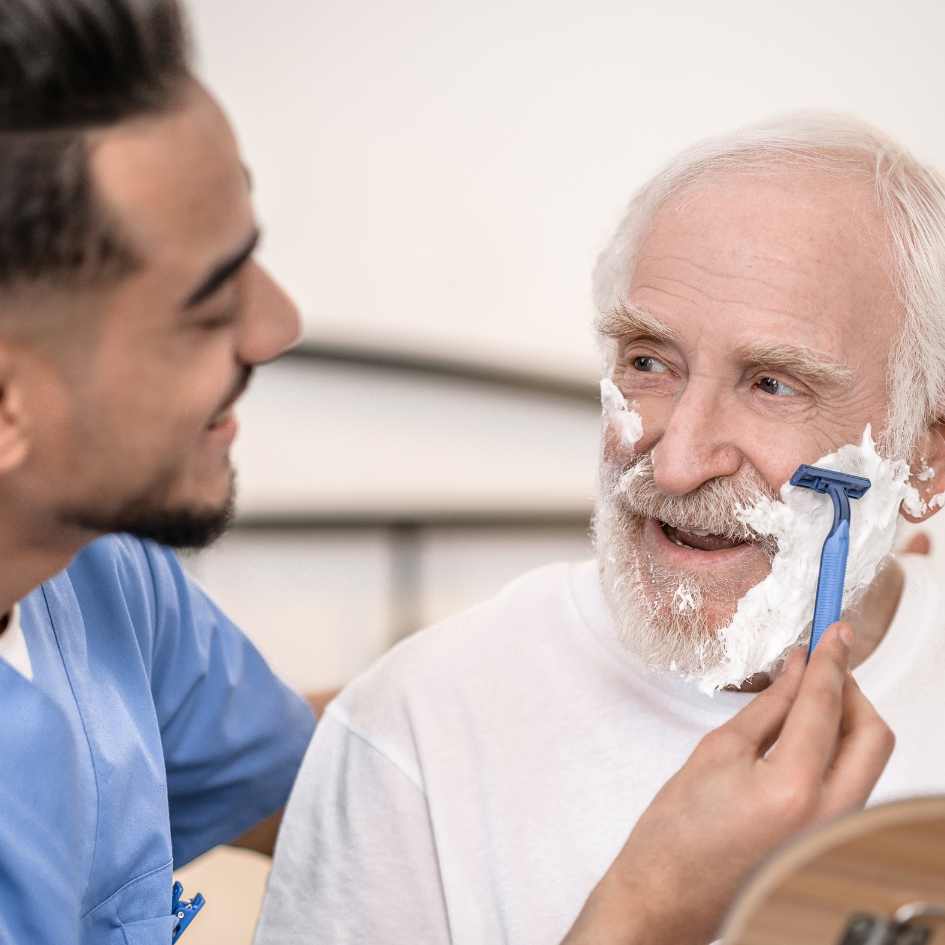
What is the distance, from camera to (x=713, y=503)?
3.37 ft

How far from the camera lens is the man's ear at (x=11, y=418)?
75 cm

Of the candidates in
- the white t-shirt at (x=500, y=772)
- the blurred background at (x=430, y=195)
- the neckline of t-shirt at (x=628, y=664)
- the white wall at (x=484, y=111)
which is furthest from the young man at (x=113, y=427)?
the white wall at (x=484, y=111)

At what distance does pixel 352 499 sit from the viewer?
80.8 inches

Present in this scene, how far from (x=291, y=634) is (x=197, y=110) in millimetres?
1372

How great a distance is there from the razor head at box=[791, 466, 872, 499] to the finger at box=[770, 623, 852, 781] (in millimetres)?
233

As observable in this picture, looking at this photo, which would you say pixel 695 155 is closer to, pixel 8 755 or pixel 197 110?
pixel 197 110

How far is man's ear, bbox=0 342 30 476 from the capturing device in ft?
2.45

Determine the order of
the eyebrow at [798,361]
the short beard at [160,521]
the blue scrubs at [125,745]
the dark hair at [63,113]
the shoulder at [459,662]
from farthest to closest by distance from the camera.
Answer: the shoulder at [459,662] → the eyebrow at [798,361] → the blue scrubs at [125,745] → the short beard at [160,521] → the dark hair at [63,113]

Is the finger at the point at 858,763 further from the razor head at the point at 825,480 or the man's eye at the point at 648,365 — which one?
the man's eye at the point at 648,365

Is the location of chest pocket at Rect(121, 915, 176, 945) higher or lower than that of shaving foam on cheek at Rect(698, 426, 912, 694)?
lower

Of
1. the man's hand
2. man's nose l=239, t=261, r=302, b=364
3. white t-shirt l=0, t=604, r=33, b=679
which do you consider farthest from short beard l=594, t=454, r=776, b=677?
white t-shirt l=0, t=604, r=33, b=679

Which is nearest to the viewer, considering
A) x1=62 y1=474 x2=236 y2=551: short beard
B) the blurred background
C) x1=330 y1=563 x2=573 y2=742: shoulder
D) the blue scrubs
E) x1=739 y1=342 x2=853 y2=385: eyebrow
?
x1=62 y1=474 x2=236 y2=551: short beard

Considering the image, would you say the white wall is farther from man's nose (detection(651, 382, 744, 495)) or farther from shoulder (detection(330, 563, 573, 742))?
man's nose (detection(651, 382, 744, 495))

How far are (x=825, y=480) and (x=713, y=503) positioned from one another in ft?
0.30
